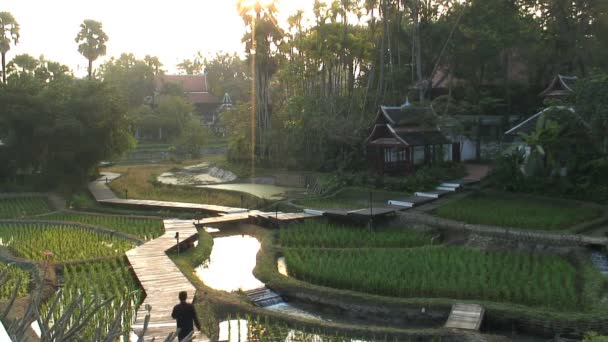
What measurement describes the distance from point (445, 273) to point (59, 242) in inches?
487

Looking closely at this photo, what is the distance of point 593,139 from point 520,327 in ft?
47.1

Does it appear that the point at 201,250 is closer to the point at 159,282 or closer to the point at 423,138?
the point at 159,282

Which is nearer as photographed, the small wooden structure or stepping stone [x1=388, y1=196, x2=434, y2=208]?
stepping stone [x1=388, y1=196, x2=434, y2=208]

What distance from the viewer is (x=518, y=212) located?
2264cm

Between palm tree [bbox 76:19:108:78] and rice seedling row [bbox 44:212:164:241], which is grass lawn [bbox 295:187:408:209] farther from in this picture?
palm tree [bbox 76:19:108:78]

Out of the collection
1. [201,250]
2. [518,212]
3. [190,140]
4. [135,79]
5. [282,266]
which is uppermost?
[135,79]


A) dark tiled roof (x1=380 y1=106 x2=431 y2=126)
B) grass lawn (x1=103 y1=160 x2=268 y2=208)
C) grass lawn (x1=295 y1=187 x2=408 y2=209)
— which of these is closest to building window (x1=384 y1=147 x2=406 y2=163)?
dark tiled roof (x1=380 y1=106 x2=431 y2=126)

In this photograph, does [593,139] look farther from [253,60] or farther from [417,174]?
[253,60]

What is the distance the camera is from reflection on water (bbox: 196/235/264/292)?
16.7m

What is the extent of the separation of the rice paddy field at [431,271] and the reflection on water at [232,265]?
4.12ft

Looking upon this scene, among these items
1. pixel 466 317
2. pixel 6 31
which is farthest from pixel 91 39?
pixel 466 317

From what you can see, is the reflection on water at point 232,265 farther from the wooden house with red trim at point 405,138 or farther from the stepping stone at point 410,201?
the wooden house with red trim at point 405,138

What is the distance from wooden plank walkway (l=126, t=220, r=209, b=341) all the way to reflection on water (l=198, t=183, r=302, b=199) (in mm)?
11363

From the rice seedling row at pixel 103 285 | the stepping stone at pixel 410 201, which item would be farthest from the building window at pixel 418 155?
the rice seedling row at pixel 103 285
